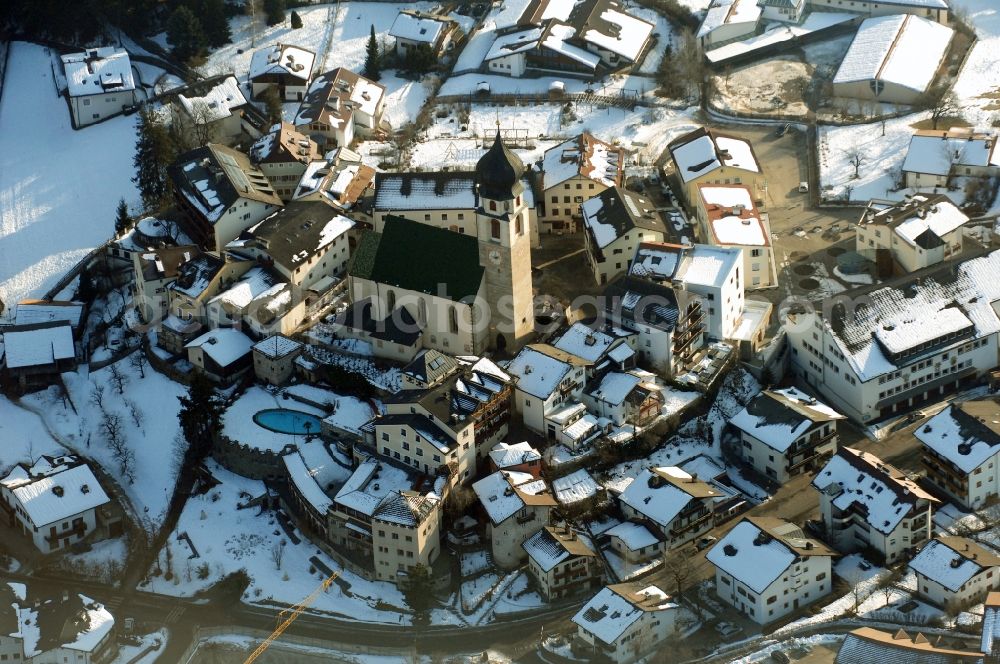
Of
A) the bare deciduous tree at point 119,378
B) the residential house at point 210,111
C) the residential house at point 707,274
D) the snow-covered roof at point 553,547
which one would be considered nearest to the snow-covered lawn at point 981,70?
the residential house at point 707,274

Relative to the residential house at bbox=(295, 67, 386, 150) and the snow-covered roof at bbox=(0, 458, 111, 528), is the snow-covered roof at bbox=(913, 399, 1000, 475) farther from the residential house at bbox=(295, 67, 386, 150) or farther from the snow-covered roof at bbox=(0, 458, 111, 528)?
the residential house at bbox=(295, 67, 386, 150)

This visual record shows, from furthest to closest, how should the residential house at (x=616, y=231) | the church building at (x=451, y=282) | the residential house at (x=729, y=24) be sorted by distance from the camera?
the residential house at (x=729, y=24)
the residential house at (x=616, y=231)
the church building at (x=451, y=282)

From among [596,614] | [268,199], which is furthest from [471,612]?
[268,199]

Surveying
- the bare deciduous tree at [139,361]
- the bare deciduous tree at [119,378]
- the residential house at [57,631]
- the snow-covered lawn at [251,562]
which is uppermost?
the bare deciduous tree at [139,361]

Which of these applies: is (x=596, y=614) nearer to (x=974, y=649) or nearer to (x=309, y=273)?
(x=974, y=649)

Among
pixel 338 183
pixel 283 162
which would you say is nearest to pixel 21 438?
pixel 338 183

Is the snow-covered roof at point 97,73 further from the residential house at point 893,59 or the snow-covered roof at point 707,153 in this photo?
the residential house at point 893,59
